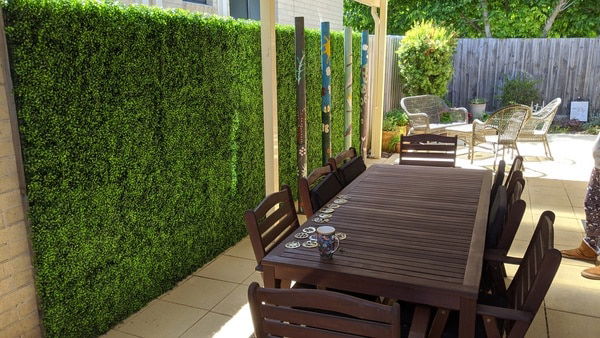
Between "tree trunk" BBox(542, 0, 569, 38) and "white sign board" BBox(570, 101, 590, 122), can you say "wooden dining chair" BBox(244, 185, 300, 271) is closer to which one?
"white sign board" BBox(570, 101, 590, 122)

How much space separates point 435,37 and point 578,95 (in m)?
3.86

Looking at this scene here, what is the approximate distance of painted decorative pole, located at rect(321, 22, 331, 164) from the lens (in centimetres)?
526

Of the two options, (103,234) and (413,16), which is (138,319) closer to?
(103,234)

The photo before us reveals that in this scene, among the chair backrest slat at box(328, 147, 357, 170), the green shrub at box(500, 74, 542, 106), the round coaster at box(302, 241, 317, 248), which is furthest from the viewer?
the green shrub at box(500, 74, 542, 106)

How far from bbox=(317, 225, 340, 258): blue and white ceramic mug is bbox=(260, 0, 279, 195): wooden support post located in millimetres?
2334

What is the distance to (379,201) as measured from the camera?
10.0 feet

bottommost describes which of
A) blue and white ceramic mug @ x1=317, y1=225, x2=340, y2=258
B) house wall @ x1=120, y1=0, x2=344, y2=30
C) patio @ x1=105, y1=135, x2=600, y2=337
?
patio @ x1=105, y1=135, x2=600, y2=337

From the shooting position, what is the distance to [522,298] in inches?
78.2

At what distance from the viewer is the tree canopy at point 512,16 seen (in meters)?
14.7

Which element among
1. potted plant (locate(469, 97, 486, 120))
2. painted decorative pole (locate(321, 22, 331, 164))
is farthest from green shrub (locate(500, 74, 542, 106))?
painted decorative pole (locate(321, 22, 331, 164))

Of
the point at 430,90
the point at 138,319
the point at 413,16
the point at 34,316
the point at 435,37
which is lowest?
the point at 138,319

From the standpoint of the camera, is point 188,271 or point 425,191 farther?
point 188,271

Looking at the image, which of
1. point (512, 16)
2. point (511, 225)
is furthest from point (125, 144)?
point (512, 16)

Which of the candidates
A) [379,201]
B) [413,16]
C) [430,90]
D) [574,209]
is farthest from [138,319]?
[413,16]
